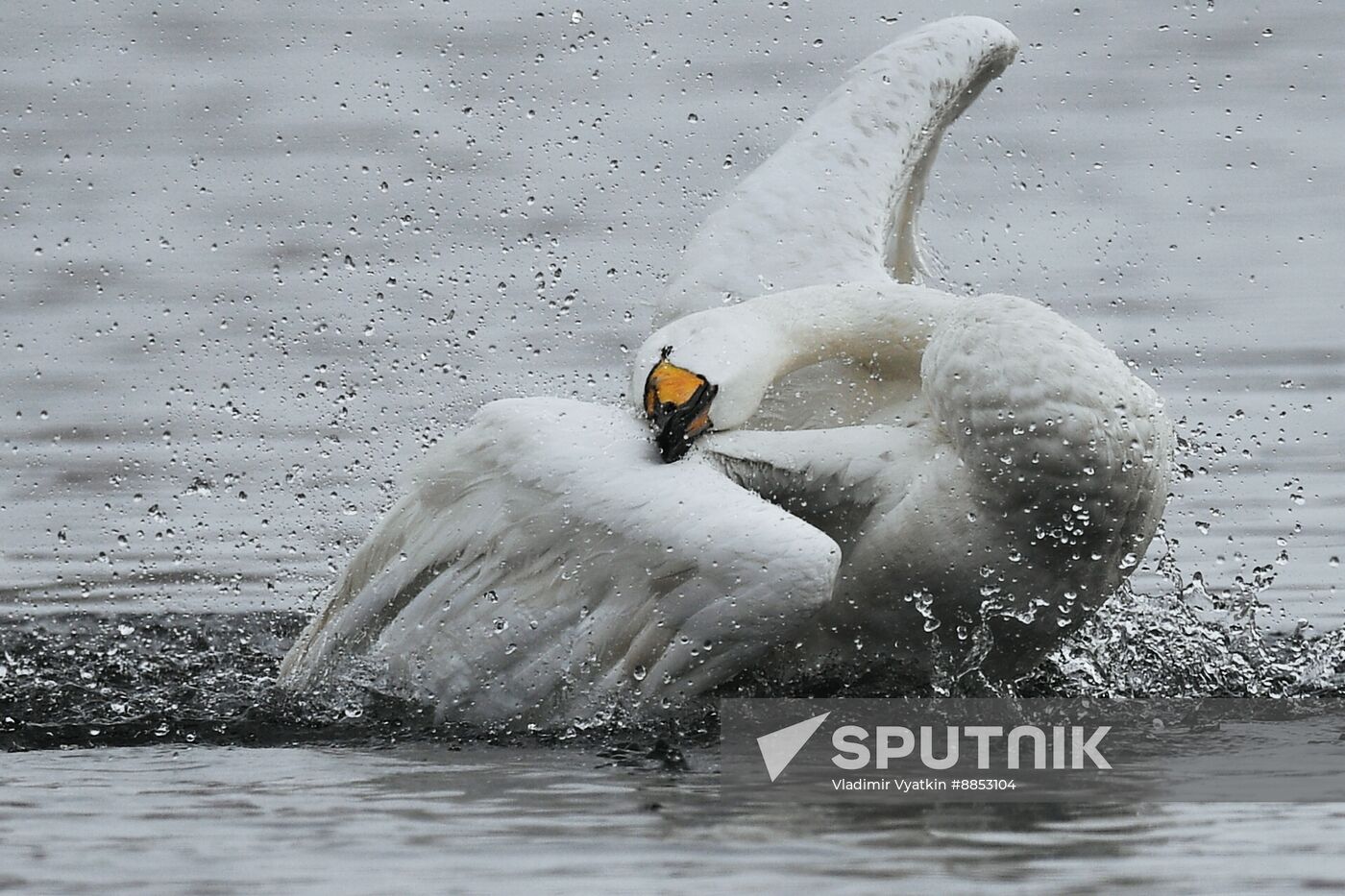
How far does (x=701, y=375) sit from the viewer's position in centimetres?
743

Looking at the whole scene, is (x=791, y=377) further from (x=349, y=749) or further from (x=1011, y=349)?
(x=349, y=749)

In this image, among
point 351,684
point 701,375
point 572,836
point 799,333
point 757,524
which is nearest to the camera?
point 572,836

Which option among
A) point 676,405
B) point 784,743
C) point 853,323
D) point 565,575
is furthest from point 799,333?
point 784,743

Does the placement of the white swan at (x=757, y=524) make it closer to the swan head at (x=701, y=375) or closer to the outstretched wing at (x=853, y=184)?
the swan head at (x=701, y=375)

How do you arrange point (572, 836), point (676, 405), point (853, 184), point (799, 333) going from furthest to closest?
point (853, 184) → point (799, 333) → point (676, 405) → point (572, 836)

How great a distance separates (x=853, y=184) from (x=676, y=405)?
2.23 meters

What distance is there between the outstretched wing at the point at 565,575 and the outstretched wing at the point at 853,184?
161cm

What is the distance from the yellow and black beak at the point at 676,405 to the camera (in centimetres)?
721

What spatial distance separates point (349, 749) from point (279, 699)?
76 cm

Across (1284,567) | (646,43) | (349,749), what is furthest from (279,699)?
(646,43)

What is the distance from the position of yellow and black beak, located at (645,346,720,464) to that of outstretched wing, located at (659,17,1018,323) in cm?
163

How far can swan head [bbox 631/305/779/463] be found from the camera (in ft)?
23.8

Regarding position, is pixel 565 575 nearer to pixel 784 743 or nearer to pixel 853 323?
pixel 784 743

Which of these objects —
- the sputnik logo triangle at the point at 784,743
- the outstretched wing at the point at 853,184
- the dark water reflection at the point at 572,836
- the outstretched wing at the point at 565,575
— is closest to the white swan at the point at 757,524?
the outstretched wing at the point at 565,575
